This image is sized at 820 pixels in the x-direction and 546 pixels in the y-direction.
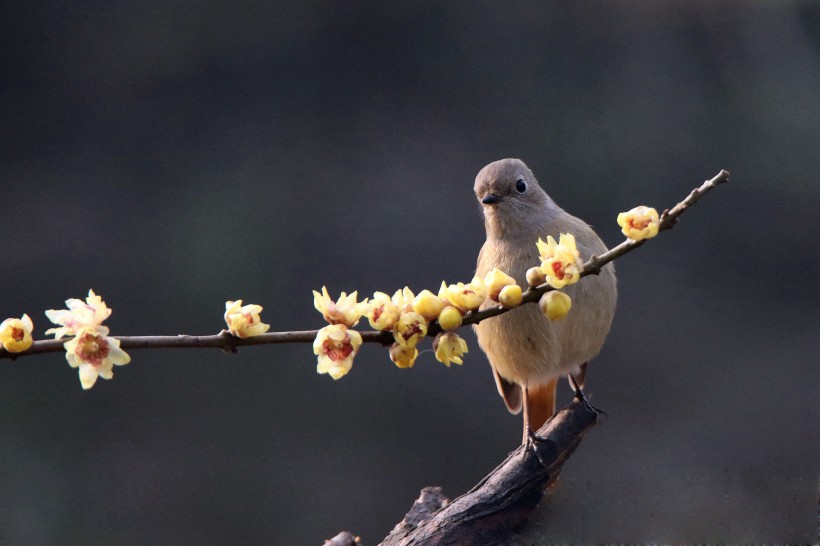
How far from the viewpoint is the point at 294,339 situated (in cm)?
73

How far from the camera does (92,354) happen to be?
74 centimetres

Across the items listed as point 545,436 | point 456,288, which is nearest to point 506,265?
point 545,436

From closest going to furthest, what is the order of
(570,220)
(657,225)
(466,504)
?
(657,225), (466,504), (570,220)

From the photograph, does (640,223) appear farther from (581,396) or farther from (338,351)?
(581,396)

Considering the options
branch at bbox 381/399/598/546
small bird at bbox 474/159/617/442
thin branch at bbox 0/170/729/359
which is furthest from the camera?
small bird at bbox 474/159/617/442

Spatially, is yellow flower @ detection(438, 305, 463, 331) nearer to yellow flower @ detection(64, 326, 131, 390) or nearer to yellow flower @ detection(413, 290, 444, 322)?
yellow flower @ detection(413, 290, 444, 322)

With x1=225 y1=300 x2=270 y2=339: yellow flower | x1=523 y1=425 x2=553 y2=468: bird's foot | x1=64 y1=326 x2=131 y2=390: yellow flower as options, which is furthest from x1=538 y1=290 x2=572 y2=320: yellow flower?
x1=523 y1=425 x2=553 y2=468: bird's foot

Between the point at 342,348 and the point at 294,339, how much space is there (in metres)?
0.04

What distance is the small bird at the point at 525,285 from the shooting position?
1282mm

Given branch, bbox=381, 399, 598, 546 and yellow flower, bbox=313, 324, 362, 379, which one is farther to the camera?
branch, bbox=381, 399, 598, 546

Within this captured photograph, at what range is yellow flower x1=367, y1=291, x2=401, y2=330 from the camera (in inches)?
29.9

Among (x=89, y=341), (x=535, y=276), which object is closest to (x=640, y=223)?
(x=535, y=276)

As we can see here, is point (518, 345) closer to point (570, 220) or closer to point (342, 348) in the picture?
point (570, 220)

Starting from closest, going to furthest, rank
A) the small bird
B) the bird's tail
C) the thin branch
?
the thin branch < the small bird < the bird's tail
